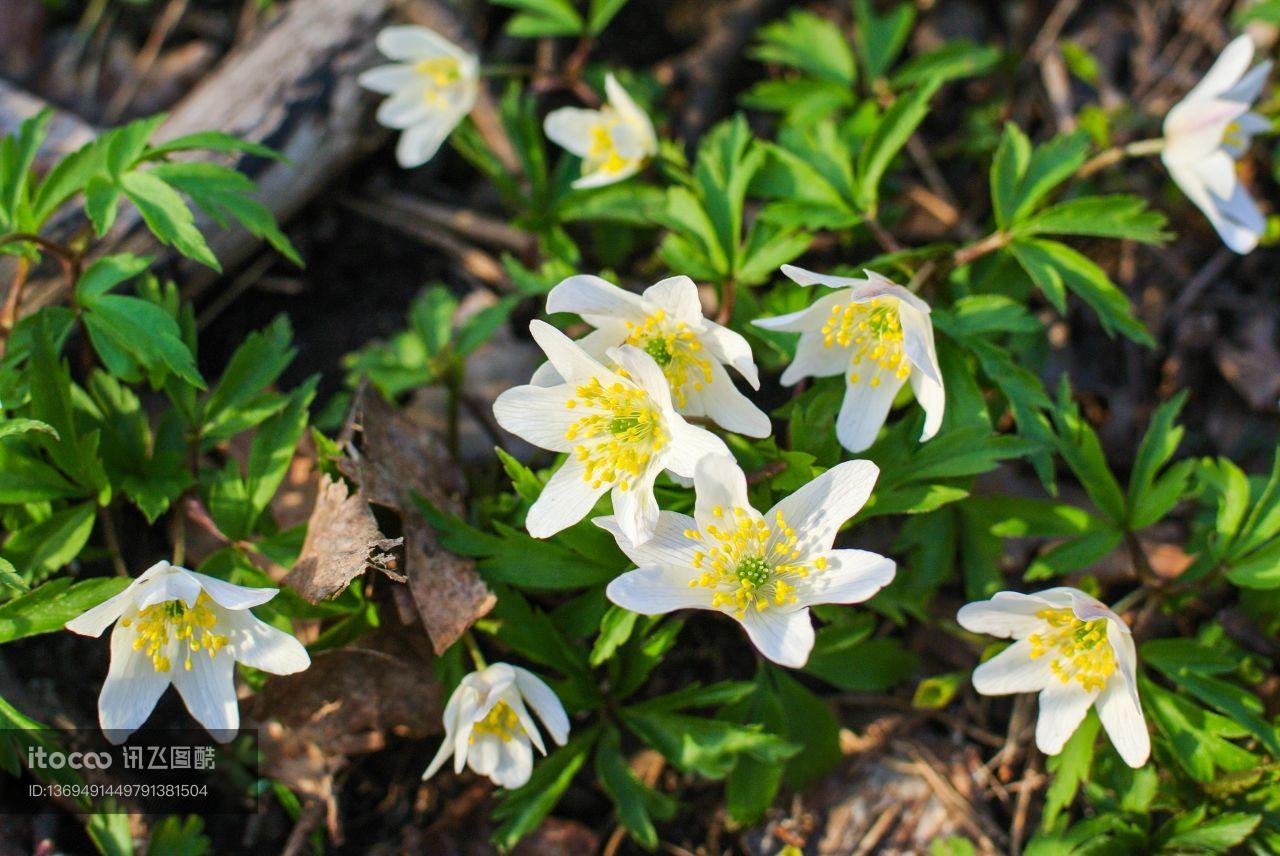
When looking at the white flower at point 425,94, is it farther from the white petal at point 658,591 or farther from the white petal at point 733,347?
the white petal at point 658,591

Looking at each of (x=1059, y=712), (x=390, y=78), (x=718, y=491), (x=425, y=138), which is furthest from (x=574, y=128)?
(x=1059, y=712)

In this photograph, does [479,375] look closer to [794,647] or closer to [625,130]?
[625,130]

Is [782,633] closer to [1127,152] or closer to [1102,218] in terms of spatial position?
[1102,218]

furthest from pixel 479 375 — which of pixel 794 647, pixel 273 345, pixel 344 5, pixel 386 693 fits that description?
pixel 794 647

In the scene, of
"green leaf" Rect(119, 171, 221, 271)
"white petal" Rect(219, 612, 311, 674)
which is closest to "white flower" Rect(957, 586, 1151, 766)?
"white petal" Rect(219, 612, 311, 674)

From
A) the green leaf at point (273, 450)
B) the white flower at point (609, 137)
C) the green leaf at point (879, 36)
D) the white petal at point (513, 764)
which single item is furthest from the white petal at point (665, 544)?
the green leaf at point (879, 36)

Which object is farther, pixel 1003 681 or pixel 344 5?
pixel 344 5

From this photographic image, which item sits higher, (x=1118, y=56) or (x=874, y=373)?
(x=1118, y=56)
